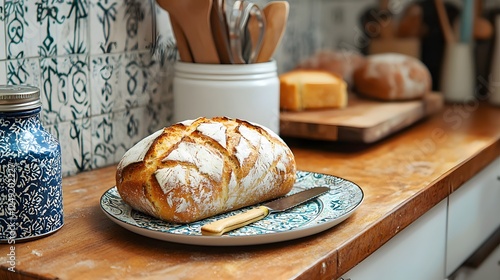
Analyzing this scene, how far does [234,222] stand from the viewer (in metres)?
0.80

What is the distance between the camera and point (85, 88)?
1151mm

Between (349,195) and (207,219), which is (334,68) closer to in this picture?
(349,195)

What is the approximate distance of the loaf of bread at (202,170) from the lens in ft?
2.72

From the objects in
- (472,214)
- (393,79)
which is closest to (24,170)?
(472,214)

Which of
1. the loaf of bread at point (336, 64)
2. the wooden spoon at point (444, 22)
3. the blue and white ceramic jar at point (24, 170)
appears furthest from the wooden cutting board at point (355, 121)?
the blue and white ceramic jar at point (24, 170)

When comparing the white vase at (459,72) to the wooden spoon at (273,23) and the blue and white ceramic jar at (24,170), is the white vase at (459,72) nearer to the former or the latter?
the wooden spoon at (273,23)

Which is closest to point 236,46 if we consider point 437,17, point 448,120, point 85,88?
point 85,88

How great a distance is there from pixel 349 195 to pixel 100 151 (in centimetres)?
48

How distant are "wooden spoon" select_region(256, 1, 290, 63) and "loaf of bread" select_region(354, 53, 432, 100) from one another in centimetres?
44

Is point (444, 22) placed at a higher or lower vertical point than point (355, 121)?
higher

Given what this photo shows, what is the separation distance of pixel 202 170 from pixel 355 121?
0.61m

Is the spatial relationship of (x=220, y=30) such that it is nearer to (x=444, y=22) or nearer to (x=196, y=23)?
(x=196, y=23)

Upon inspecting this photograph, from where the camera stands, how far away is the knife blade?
2.58 ft

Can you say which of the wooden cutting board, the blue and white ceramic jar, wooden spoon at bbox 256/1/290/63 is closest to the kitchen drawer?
the wooden cutting board
